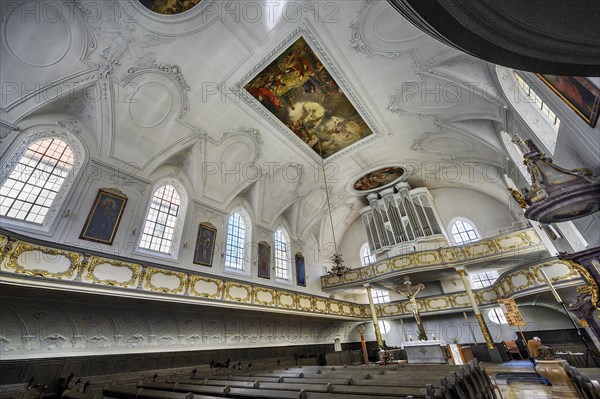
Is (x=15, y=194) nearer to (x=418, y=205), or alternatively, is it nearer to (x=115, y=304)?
(x=115, y=304)

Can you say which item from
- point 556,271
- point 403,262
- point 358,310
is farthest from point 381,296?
point 556,271

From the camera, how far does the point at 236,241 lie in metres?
11.7

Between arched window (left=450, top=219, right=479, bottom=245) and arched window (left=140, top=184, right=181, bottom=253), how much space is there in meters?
14.8

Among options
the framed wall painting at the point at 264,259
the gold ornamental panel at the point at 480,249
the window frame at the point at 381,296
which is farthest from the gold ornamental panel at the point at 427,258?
the framed wall painting at the point at 264,259

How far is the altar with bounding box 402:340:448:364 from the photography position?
313 inches

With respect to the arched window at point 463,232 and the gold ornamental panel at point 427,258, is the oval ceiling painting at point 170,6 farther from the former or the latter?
the arched window at point 463,232

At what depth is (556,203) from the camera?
3605mm

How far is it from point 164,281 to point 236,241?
417 centimetres

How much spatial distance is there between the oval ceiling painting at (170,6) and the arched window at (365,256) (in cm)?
1585

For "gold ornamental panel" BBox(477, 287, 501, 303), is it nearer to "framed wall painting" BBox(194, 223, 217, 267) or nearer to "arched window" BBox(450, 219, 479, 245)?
"arched window" BBox(450, 219, 479, 245)

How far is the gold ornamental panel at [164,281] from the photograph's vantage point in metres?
7.40

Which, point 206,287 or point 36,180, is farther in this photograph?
point 206,287

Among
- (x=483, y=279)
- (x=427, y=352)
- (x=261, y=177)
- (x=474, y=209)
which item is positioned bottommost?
(x=427, y=352)

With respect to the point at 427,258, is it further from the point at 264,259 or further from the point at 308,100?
the point at 308,100
